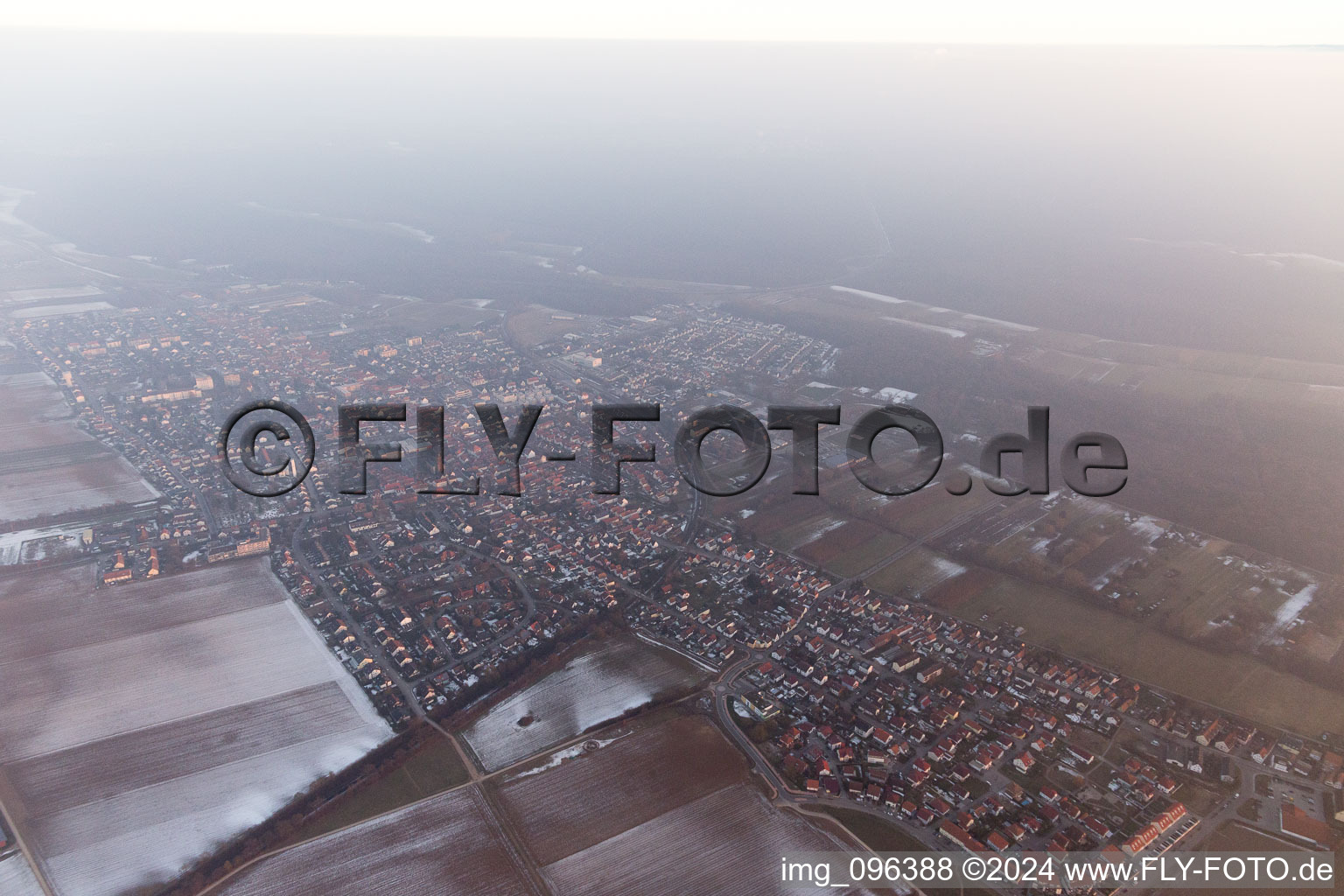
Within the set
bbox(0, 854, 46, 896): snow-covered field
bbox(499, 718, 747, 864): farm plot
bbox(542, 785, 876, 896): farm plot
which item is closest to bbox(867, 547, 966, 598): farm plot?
bbox(499, 718, 747, 864): farm plot

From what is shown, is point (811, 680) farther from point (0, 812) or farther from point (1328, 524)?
point (1328, 524)

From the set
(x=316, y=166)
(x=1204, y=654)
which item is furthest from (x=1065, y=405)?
(x=316, y=166)

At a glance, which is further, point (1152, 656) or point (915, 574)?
point (915, 574)

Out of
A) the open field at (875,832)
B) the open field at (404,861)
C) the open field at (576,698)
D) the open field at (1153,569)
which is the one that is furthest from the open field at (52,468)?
the open field at (1153,569)

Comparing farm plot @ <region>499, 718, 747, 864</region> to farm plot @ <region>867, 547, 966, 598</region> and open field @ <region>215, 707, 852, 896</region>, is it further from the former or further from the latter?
farm plot @ <region>867, 547, 966, 598</region>

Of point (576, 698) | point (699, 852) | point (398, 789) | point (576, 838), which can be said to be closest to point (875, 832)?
point (699, 852)

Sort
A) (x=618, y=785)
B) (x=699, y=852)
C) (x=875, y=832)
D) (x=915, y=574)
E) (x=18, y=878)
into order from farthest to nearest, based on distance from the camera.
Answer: (x=915, y=574) < (x=618, y=785) < (x=875, y=832) < (x=699, y=852) < (x=18, y=878)

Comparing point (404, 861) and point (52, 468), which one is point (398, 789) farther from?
point (52, 468)
